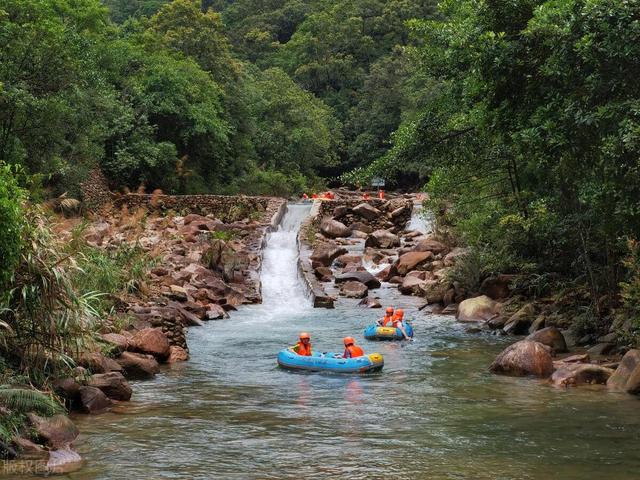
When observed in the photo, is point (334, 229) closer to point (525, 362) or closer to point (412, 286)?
point (412, 286)

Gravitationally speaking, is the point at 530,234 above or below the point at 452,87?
below

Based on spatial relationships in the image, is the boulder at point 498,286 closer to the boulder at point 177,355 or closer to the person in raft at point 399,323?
the person in raft at point 399,323

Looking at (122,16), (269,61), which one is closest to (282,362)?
(269,61)

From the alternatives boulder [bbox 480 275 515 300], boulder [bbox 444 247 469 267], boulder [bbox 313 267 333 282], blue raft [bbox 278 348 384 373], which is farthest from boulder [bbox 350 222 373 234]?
blue raft [bbox 278 348 384 373]

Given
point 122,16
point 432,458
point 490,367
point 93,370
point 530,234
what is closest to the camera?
point 432,458

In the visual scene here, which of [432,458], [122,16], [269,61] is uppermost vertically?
[122,16]

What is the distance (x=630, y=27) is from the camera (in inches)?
387

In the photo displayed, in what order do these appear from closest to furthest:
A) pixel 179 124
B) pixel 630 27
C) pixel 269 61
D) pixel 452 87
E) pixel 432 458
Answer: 1. pixel 432 458
2. pixel 630 27
3. pixel 452 87
4. pixel 179 124
5. pixel 269 61

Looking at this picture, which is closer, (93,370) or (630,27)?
(630,27)

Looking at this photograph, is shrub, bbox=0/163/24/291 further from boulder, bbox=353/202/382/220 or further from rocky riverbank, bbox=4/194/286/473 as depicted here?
boulder, bbox=353/202/382/220

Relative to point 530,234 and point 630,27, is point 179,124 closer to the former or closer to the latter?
point 530,234

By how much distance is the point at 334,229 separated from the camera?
3247 centimetres

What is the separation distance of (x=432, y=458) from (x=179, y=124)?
107ft

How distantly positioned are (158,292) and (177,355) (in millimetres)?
4426
